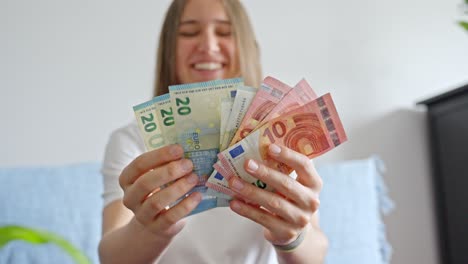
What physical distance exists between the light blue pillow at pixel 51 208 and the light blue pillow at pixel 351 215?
0.76 metres

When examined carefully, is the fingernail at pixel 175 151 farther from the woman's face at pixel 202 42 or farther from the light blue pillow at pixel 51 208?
the light blue pillow at pixel 51 208

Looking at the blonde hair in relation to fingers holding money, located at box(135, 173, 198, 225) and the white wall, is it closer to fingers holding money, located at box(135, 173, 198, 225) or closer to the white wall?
fingers holding money, located at box(135, 173, 198, 225)

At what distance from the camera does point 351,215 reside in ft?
5.47

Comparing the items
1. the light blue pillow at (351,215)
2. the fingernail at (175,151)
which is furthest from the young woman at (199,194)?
the light blue pillow at (351,215)

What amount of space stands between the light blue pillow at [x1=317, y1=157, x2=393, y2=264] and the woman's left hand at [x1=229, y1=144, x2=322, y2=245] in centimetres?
87

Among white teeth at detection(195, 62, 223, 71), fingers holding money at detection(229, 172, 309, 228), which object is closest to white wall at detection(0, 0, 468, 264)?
white teeth at detection(195, 62, 223, 71)

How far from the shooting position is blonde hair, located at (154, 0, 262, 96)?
1.20 m

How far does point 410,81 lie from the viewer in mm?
2176

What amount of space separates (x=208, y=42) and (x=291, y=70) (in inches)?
36.7

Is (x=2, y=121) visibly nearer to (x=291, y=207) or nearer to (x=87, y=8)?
(x=87, y=8)

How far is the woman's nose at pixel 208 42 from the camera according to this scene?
1156mm

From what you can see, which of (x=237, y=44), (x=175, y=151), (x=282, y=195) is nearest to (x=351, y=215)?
(x=237, y=44)

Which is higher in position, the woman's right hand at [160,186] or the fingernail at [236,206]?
the woman's right hand at [160,186]

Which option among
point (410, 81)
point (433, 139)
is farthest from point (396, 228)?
point (410, 81)
